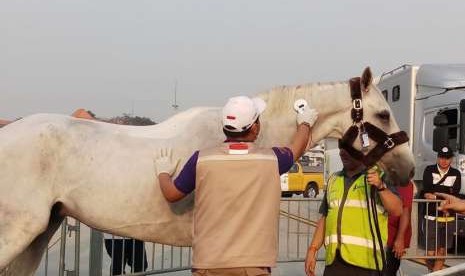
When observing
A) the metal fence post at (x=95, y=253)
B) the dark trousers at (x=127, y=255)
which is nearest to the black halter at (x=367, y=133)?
the metal fence post at (x=95, y=253)

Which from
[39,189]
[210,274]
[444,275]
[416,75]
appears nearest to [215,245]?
[210,274]

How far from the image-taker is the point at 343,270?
3686mm

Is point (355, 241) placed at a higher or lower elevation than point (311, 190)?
higher

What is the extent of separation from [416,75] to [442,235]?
13.1 feet

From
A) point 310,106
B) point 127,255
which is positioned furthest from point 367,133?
point 127,255

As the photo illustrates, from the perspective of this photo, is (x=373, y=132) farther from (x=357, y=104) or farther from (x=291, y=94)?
(x=291, y=94)

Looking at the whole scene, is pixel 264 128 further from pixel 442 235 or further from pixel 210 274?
pixel 442 235

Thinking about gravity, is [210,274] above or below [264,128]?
below

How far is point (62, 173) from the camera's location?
3.71 m

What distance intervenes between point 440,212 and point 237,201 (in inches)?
213

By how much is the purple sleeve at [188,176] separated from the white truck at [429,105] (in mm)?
7405

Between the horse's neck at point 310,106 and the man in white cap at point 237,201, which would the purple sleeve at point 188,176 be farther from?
the horse's neck at point 310,106

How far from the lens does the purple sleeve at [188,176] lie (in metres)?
2.96

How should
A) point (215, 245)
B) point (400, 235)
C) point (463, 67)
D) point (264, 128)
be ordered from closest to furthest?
1. point (215, 245)
2. point (264, 128)
3. point (400, 235)
4. point (463, 67)
